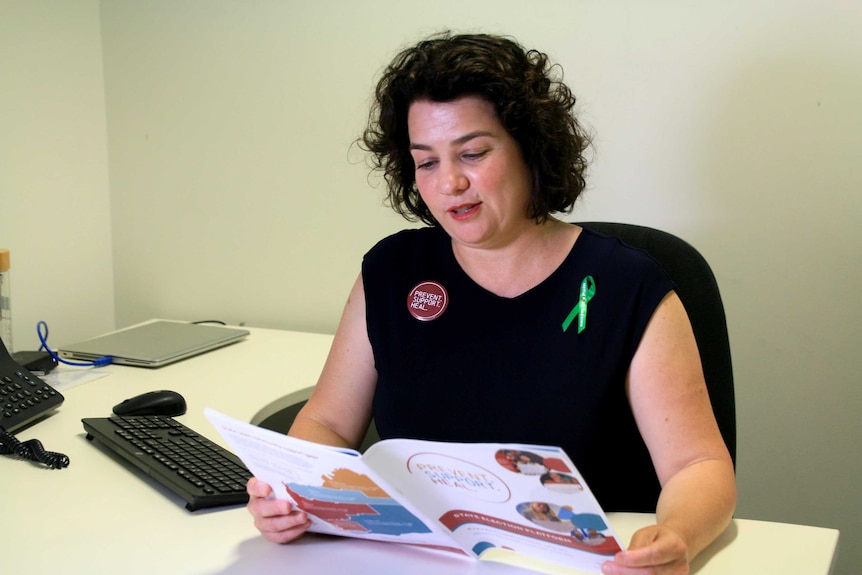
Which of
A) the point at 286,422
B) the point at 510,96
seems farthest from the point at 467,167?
the point at 286,422

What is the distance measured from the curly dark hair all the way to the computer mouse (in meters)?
0.64

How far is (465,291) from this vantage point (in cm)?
138

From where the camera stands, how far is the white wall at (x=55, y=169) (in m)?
2.30

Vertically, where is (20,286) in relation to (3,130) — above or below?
below

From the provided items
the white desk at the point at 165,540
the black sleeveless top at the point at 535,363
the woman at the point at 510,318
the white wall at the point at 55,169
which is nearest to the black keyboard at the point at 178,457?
the white desk at the point at 165,540

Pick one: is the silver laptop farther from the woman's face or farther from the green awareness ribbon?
the green awareness ribbon

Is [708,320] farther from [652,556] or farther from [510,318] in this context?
[652,556]

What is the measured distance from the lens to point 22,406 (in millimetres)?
1524

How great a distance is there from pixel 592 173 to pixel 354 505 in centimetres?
123

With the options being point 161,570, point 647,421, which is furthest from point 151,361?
point 647,421

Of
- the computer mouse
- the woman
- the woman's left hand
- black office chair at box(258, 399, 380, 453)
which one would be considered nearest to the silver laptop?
black office chair at box(258, 399, 380, 453)

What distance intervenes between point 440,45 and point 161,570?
88cm

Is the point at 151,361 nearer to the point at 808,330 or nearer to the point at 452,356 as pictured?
the point at 452,356

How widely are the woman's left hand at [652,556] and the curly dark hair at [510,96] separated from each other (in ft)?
1.93
